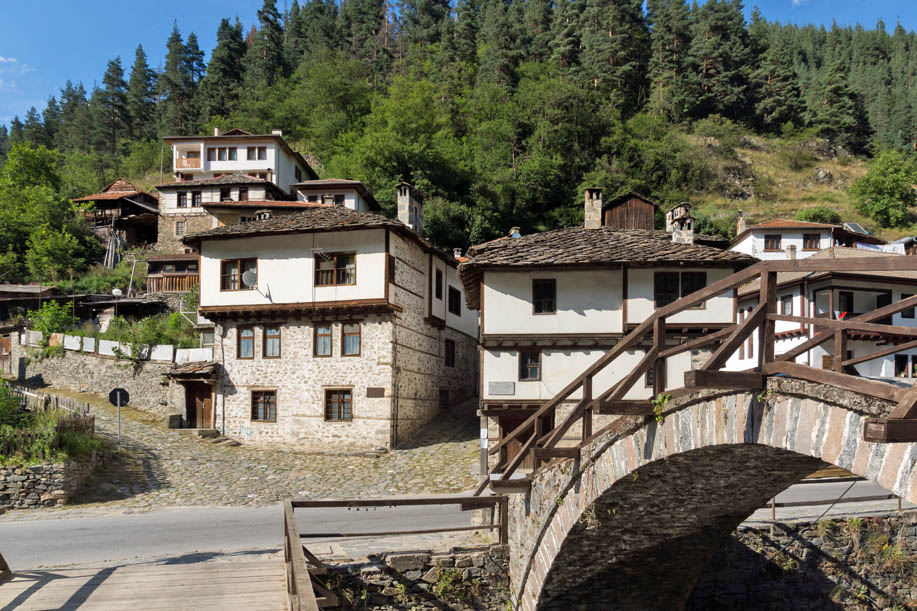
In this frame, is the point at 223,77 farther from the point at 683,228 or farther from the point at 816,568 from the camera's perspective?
the point at 816,568

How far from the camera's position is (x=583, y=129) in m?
55.2

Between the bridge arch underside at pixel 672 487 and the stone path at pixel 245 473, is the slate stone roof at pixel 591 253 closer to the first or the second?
the stone path at pixel 245 473

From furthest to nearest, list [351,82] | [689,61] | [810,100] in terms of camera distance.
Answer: [810,100] < [689,61] < [351,82]

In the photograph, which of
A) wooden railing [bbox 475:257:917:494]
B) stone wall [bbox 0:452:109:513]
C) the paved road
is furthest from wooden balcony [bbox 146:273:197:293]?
wooden railing [bbox 475:257:917:494]

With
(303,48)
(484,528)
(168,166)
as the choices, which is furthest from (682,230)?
(303,48)

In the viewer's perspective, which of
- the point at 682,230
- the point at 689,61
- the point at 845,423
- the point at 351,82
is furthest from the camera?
the point at 689,61

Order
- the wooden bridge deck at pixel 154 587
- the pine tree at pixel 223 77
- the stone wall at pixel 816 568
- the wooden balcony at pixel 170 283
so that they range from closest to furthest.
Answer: the wooden bridge deck at pixel 154 587, the stone wall at pixel 816 568, the wooden balcony at pixel 170 283, the pine tree at pixel 223 77

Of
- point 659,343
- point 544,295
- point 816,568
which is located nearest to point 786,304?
point 544,295

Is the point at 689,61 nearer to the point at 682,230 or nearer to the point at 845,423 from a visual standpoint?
the point at 682,230

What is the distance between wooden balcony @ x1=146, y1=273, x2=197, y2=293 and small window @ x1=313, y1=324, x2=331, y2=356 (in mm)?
19241

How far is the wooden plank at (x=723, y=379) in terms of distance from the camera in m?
5.50

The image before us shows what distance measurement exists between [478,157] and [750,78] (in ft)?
128

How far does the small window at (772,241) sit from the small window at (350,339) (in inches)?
1154

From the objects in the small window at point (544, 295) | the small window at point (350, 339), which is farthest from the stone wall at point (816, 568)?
the small window at point (350, 339)
